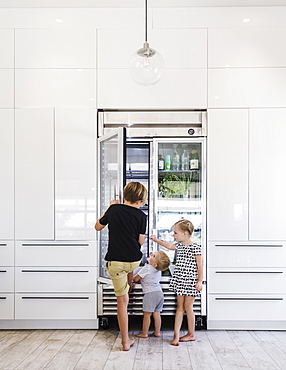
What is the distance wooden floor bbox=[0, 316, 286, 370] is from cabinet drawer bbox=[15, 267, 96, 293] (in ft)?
1.19

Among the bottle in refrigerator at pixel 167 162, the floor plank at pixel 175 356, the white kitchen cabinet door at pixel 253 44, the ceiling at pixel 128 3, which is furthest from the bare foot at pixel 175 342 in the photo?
the ceiling at pixel 128 3

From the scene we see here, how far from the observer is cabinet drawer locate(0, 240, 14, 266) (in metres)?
3.81

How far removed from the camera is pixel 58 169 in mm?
3828

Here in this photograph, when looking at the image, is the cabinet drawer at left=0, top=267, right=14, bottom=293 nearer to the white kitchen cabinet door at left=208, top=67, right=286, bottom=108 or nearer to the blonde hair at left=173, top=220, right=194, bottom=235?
the blonde hair at left=173, top=220, right=194, bottom=235

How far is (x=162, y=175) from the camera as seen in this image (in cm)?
395

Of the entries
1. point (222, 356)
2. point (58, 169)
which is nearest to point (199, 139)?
point (58, 169)

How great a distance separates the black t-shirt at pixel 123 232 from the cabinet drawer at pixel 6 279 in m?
1.05

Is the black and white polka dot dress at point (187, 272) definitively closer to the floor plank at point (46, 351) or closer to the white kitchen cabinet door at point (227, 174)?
the white kitchen cabinet door at point (227, 174)

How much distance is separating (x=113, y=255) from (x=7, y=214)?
1.14m

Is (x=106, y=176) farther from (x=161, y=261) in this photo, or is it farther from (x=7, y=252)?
(x=7, y=252)

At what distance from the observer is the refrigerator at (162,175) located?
3787 millimetres

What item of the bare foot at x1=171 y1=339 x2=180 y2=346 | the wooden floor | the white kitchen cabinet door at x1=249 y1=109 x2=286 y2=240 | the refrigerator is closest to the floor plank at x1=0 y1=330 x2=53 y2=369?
the wooden floor

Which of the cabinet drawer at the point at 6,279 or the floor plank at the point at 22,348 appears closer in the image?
the floor plank at the point at 22,348

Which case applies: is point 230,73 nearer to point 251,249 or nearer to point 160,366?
point 251,249
